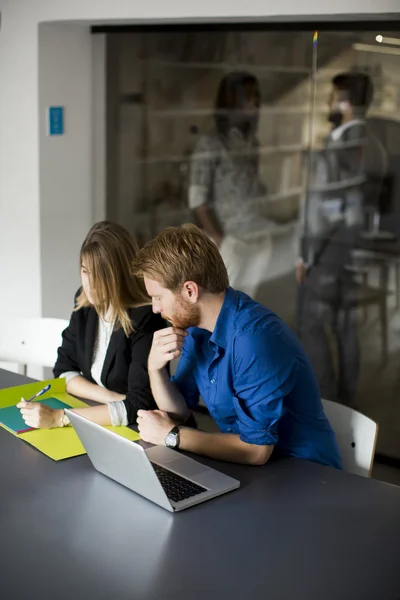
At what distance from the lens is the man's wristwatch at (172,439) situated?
84.0 inches

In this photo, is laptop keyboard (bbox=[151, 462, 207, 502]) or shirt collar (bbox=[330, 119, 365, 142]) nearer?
laptop keyboard (bbox=[151, 462, 207, 502])

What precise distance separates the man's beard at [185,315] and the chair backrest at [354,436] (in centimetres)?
45

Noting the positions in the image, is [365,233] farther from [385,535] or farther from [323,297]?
[385,535]

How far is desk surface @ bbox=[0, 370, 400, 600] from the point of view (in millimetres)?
1512

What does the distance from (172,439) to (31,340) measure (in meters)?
1.28

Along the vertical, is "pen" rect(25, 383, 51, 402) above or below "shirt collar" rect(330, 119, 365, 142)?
below

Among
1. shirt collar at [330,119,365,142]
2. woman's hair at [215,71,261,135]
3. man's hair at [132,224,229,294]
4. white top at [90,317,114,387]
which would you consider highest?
woman's hair at [215,71,261,135]

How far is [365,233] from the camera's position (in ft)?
12.1

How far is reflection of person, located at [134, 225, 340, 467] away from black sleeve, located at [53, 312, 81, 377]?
2.06 feet

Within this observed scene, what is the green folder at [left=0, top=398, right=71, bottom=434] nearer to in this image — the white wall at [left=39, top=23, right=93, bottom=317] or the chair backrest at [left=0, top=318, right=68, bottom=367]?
the chair backrest at [left=0, top=318, right=68, bottom=367]

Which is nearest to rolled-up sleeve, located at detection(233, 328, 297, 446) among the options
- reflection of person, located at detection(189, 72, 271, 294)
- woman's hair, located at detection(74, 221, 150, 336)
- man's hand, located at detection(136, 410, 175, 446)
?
man's hand, located at detection(136, 410, 175, 446)

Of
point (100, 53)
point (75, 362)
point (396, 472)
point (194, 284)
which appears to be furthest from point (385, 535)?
point (100, 53)

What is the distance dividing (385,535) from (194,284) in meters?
0.81

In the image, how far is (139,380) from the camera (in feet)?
8.17
